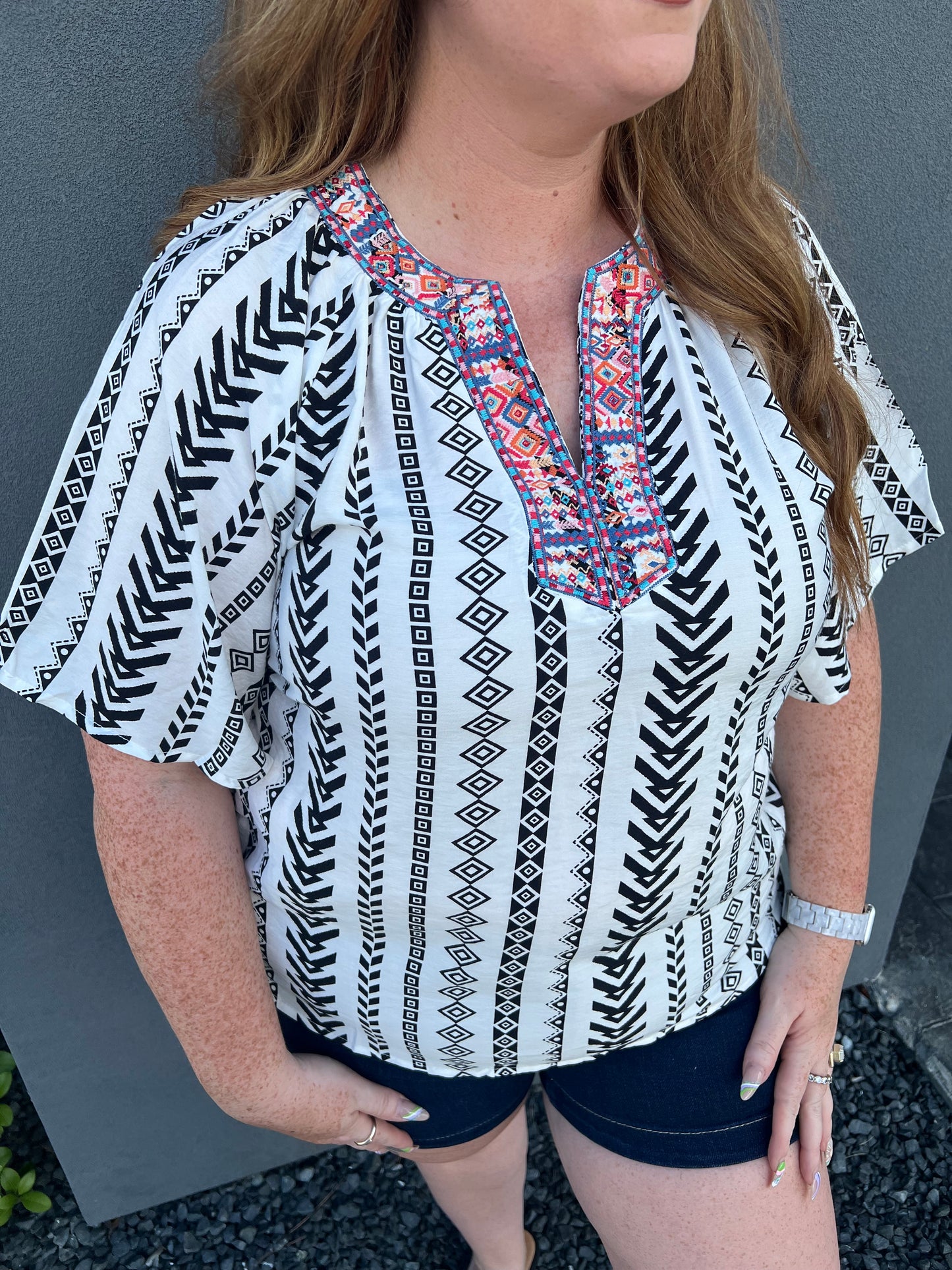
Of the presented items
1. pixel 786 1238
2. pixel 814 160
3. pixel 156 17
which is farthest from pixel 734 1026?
pixel 156 17

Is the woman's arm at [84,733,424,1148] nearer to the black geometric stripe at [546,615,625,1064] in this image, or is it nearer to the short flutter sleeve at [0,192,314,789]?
the short flutter sleeve at [0,192,314,789]

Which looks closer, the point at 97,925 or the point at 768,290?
the point at 768,290

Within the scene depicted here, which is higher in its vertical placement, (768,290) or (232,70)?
(232,70)

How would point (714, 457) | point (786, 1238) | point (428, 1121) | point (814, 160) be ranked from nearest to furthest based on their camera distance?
point (714, 457), point (786, 1238), point (428, 1121), point (814, 160)

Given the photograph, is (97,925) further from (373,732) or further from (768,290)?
(768,290)

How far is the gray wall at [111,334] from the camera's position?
1.37 meters

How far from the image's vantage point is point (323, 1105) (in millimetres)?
1421

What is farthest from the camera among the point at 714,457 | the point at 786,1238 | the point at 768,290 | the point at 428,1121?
the point at 428,1121

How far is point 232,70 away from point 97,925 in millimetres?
1462

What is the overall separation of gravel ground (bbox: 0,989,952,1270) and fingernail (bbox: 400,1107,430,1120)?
100 centimetres

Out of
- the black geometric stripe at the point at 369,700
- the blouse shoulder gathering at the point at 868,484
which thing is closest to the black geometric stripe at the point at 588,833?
the black geometric stripe at the point at 369,700

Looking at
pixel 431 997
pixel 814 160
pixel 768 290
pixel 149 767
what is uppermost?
pixel 814 160

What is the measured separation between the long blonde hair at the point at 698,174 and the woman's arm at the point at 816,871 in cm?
20

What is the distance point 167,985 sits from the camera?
4.21 feet
